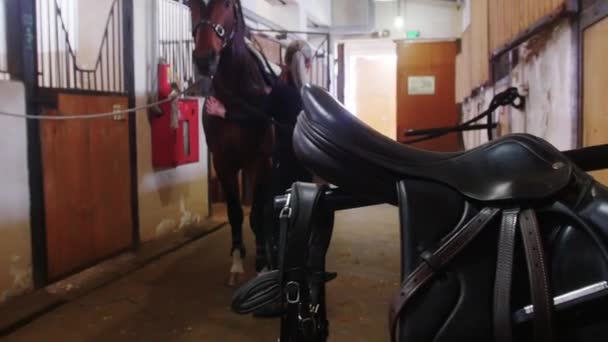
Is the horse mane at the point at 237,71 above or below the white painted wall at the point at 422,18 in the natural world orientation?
below

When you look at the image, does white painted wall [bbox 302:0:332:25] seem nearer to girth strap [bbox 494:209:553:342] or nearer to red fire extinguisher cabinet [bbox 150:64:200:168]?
red fire extinguisher cabinet [bbox 150:64:200:168]

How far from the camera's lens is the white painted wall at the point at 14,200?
2.11 meters

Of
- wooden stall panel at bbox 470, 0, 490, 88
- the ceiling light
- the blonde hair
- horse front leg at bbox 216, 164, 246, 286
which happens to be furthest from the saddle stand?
the ceiling light

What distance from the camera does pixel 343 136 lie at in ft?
2.67

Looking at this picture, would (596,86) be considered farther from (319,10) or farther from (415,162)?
(319,10)

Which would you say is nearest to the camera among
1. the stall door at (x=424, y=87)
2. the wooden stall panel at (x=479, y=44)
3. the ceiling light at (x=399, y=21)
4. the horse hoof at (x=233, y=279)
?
the horse hoof at (x=233, y=279)

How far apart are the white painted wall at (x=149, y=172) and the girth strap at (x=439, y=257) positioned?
9.07 feet

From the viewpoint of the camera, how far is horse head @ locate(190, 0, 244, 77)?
233 cm

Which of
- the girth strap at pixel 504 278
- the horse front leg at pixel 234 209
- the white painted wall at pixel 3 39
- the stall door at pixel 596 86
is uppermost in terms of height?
the white painted wall at pixel 3 39

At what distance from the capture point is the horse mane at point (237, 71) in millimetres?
2505

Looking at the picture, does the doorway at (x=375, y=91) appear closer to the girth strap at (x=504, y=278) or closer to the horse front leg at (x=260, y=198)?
the horse front leg at (x=260, y=198)

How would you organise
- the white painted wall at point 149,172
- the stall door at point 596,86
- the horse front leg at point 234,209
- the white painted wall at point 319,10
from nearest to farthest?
the stall door at point 596,86
the horse front leg at point 234,209
the white painted wall at point 149,172
the white painted wall at point 319,10

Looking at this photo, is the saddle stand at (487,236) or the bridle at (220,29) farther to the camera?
the bridle at (220,29)

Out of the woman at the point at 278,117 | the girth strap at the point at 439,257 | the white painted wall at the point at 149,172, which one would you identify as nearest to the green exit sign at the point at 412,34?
the white painted wall at the point at 149,172
